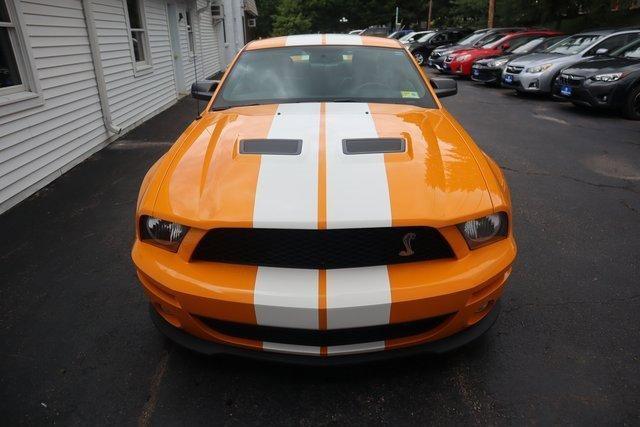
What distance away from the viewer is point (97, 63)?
266 inches

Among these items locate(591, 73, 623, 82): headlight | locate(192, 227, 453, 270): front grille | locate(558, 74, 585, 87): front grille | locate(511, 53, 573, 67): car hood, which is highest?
locate(511, 53, 573, 67): car hood

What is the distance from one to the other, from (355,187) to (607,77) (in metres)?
8.17

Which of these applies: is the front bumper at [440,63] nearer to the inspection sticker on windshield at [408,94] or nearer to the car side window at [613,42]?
the car side window at [613,42]

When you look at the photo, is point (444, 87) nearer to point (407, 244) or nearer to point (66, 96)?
point (407, 244)

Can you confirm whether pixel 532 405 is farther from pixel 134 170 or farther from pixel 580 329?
pixel 134 170

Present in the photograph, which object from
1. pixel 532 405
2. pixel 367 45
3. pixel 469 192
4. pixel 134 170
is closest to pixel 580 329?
pixel 532 405

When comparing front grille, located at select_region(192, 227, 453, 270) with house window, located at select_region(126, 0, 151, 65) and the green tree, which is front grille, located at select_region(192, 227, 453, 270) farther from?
the green tree

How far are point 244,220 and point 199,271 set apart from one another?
1.01 ft

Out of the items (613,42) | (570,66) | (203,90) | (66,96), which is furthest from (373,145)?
(613,42)

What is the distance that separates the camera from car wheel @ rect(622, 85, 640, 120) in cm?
801

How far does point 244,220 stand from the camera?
1.86 m

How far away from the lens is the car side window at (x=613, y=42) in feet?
30.9

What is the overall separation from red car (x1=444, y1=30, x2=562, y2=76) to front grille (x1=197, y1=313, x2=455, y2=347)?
14.5 metres

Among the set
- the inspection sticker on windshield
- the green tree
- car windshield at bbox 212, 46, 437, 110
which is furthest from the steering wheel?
the green tree
